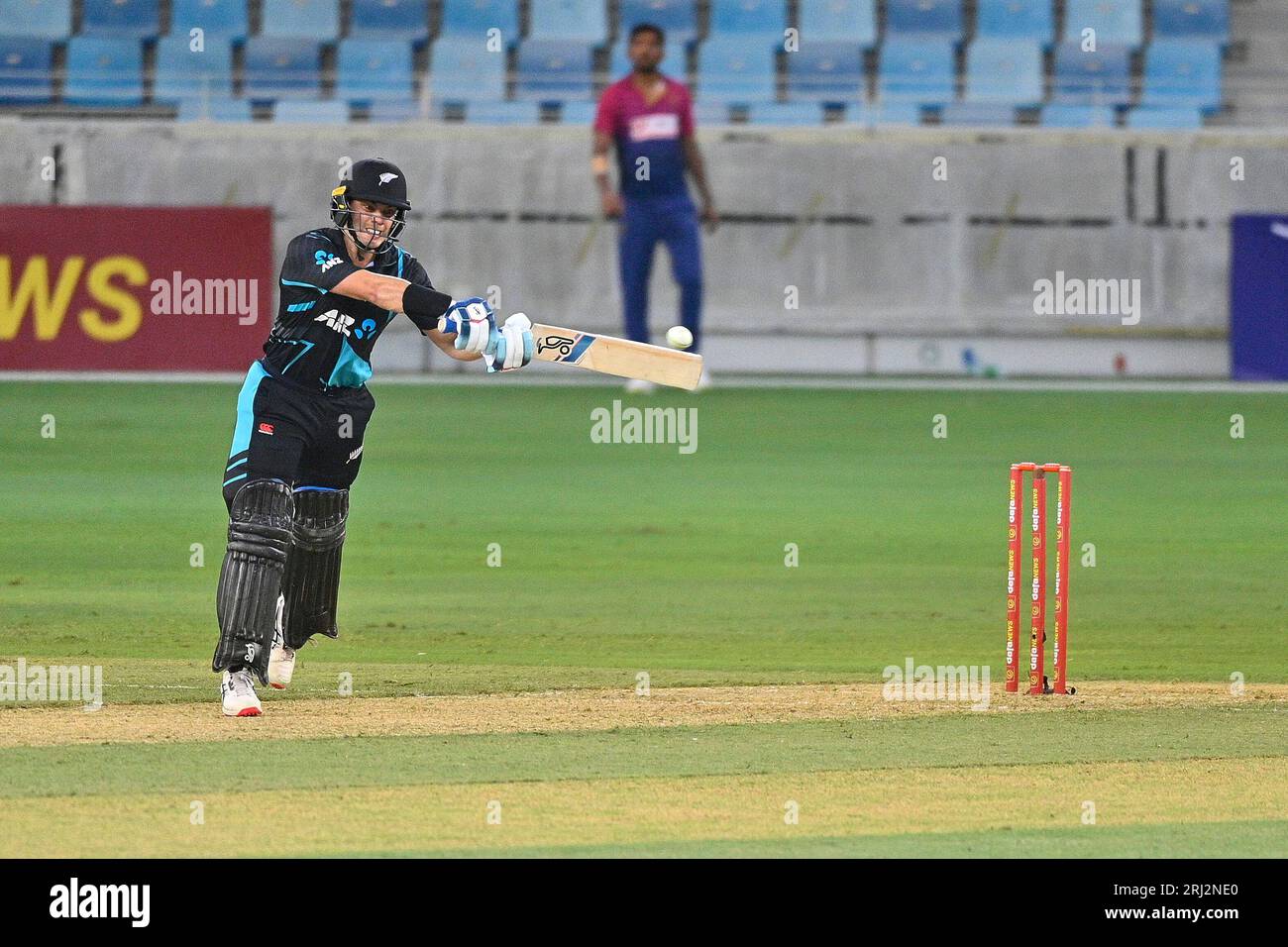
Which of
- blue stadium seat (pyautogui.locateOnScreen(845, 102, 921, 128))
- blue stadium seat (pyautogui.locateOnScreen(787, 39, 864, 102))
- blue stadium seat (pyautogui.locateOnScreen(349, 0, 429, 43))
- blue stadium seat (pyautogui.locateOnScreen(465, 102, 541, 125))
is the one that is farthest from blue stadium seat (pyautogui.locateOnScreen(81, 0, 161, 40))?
blue stadium seat (pyautogui.locateOnScreen(845, 102, 921, 128))

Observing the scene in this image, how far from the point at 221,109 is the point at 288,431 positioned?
18739 mm

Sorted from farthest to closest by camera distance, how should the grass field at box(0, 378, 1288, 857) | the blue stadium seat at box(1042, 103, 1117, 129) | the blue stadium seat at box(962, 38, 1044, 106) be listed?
the blue stadium seat at box(962, 38, 1044, 106), the blue stadium seat at box(1042, 103, 1117, 129), the grass field at box(0, 378, 1288, 857)

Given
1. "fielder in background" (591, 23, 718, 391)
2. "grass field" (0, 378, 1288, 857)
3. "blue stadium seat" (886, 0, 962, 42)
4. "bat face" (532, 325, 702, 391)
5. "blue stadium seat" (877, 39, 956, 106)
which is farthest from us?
"blue stadium seat" (886, 0, 962, 42)

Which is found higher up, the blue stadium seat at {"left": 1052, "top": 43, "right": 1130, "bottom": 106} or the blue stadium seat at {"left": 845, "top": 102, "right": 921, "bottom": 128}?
the blue stadium seat at {"left": 1052, "top": 43, "right": 1130, "bottom": 106}

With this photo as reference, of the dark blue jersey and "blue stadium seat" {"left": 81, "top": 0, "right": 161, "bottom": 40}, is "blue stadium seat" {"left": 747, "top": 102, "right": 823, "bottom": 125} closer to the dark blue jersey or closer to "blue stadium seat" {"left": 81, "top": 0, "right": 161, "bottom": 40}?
"blue stadium seat" {"left": 81, "top": 0, "right": 161, "bottom": 40}

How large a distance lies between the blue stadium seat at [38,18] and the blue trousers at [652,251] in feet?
35.6

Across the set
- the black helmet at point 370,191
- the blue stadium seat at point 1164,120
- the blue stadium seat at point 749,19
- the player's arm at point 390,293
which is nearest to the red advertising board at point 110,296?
the blue stadium seat at point 749,19

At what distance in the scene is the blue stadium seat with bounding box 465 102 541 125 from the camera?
2603 cm

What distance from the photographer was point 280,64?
2731cm

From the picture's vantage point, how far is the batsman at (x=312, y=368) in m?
8.59

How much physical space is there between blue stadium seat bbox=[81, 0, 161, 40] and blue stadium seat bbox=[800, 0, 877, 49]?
8127 mm

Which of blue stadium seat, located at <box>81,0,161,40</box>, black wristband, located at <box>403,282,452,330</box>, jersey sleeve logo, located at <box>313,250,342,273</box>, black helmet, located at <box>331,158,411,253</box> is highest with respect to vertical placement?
blue stadium seat, located at <box>81,0,161,40</box>

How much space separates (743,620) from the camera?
38.5 feet
